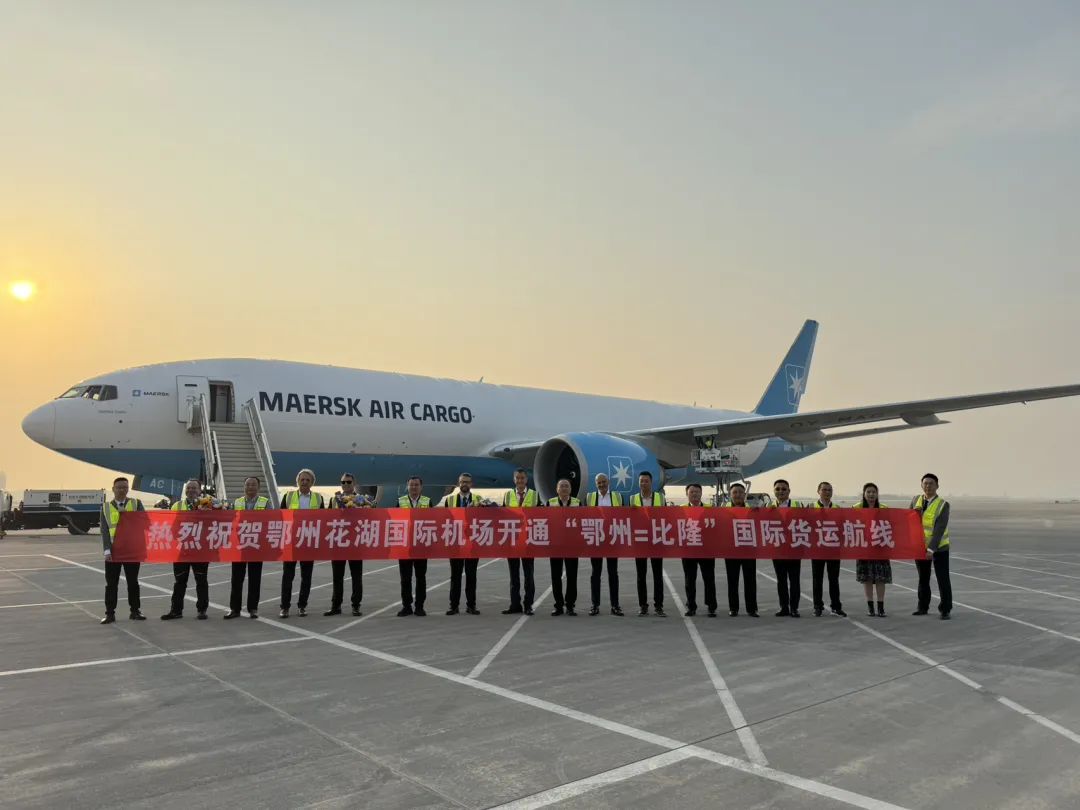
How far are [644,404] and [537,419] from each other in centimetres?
591

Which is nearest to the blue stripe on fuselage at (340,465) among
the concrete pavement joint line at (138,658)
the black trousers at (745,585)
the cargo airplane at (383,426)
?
the cargo airplane at (383,426)

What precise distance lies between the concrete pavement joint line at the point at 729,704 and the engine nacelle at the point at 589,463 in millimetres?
8200

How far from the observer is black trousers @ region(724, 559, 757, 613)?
30.6ft

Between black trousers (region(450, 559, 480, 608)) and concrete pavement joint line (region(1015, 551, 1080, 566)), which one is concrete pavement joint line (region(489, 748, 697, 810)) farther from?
concrete pavement joint line (region(1015, 551, 1080, 566))

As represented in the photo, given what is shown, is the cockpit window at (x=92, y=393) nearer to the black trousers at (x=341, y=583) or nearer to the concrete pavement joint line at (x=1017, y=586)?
the black trousers at (x=341, y=583)

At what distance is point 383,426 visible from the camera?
19672 mm

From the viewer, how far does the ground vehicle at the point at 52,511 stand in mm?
24750

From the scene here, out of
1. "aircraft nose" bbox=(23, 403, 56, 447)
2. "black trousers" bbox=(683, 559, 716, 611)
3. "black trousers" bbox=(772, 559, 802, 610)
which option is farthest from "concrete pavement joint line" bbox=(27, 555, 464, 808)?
"aircraft nose" bbox=(23, 403, 56, 447)

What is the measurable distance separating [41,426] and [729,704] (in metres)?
15.8

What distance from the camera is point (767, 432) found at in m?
20.9

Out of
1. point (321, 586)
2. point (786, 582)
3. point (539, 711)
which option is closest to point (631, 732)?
point (539, 711)

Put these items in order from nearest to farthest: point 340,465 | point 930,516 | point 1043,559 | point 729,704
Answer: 1. point 729,704
2. point 930,516
3. point 1043,559
4. point 340,465

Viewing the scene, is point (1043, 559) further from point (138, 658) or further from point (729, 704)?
point (138, 658)

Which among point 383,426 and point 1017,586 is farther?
point 383,426
